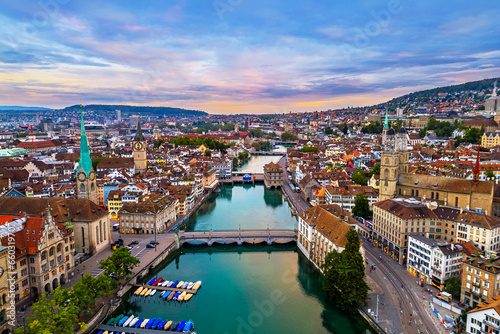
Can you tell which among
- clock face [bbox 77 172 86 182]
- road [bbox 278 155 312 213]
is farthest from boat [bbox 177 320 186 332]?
road [bbox 278 155 312 213]

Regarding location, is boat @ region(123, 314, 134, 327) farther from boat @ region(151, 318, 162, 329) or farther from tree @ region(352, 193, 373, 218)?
tree @ region(352, 193, 373, 218)

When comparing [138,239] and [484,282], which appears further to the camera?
[138,239]

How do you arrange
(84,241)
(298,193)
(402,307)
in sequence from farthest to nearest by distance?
(298,193)
(84,241)
(402,307)

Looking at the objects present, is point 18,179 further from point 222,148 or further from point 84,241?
point 222,148

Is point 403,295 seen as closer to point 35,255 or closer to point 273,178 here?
point 35,255

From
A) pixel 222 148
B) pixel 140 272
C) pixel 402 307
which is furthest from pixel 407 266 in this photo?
pixel 222 148

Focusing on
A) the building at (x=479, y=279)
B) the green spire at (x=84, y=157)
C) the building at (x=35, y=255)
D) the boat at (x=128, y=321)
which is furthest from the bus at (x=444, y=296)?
the green spire at (x=84, y=157)

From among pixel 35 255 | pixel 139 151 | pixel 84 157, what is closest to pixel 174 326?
pixel 35 255
